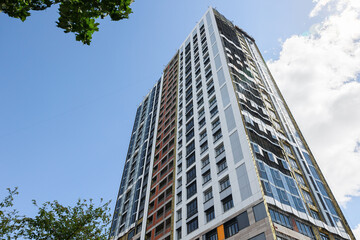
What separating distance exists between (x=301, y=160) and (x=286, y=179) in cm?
947

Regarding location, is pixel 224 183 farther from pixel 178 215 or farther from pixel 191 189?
pixel 178 215

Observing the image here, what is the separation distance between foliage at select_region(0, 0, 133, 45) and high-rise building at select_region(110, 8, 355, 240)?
22.3 m

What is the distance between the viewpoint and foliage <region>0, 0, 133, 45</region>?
9445 mm

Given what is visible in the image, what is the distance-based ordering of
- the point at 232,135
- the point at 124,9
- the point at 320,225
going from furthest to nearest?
the point at 232,135
the point at 320,225
the point at 124,9

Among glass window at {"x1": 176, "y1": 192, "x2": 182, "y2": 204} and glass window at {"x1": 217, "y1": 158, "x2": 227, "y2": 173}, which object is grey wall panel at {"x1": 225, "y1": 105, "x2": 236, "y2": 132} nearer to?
glass window at {"x1": 217, "y1": 158, "x2": 227, "y2": 173}

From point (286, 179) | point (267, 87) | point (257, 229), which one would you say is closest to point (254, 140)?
point (286, 179)

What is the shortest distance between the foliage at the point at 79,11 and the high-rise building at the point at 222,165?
22320 millimetres

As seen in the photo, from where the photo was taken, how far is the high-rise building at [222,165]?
28391 millimetres

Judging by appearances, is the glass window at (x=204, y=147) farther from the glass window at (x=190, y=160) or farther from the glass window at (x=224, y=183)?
the glass window at (x=224, y=183)

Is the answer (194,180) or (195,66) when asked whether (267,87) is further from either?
(194,180)

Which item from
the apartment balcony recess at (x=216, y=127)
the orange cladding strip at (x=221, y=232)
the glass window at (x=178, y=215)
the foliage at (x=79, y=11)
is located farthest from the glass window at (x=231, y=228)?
the foliage at (x=79, y=11)

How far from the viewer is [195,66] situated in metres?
62.7

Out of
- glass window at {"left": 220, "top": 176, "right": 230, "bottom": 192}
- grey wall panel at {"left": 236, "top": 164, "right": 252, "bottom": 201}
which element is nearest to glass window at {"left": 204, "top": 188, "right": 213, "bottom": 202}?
glass window at {"left": 220, "top": 176, "right": 230, "bottom": 192}

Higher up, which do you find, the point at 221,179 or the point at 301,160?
the point at 301,160
